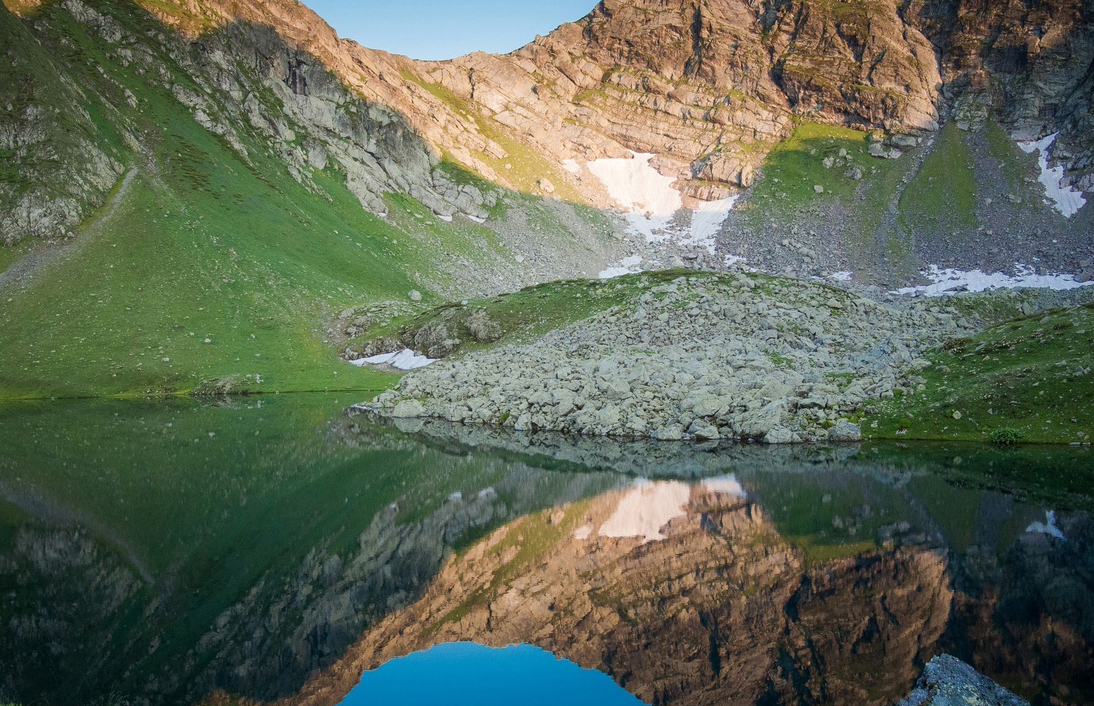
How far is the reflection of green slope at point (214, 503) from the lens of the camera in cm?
1595

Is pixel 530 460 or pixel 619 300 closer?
pixel 530 460

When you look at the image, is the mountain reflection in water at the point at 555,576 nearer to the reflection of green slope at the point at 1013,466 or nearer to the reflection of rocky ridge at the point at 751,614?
the reflection of rocky ridge at the point at 751,614

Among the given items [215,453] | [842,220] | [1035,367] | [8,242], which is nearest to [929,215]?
[842,220]

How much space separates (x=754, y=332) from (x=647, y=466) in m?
26.3

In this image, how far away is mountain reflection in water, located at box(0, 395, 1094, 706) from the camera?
43.3 feet

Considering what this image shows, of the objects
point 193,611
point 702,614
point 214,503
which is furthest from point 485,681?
point 214,503

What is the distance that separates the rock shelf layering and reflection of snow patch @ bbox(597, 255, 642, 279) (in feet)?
219

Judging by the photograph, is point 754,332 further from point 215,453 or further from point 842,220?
point 842,220

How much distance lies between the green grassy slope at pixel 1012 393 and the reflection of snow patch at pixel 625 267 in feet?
303

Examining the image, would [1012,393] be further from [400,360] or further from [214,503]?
[400,360]

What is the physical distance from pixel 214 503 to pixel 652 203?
147 metres

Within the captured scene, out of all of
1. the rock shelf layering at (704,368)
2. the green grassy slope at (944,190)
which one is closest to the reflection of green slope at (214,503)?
the rock shelf layering at (704,368)

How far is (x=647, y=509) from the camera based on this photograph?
25.3m

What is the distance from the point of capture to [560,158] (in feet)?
563
